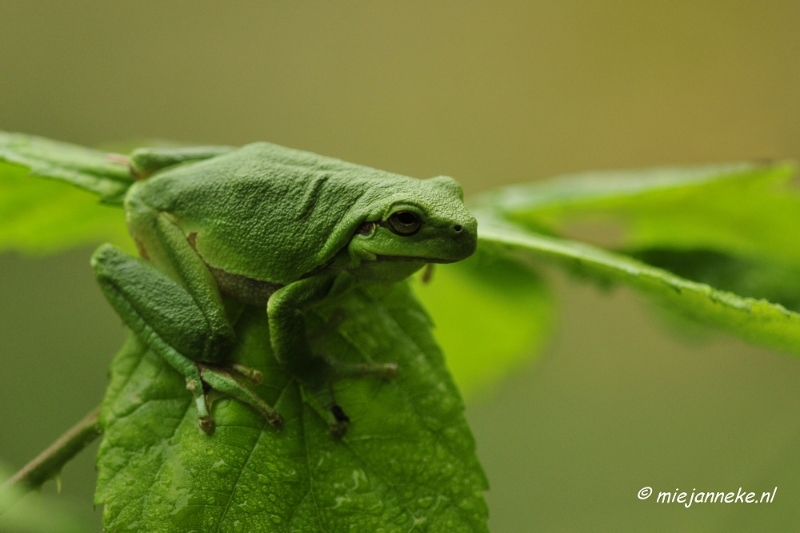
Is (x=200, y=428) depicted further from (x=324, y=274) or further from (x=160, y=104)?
(x=160, y=104)

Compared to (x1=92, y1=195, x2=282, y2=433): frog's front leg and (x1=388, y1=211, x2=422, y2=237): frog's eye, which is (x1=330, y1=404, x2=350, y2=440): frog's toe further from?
(x1=388, y1=211, x2=422, y2=237): frog's eye

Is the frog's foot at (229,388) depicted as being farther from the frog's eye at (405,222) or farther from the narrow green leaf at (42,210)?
the narrow green leaf at (42,210)

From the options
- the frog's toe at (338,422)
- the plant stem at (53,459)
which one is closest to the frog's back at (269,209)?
the frog's toe at (338,422)

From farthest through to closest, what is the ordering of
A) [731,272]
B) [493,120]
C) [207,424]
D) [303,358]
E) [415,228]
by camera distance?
1. [493,120]
2. [731,272]
3. [415,228]
4. [303,358]
5. [207,424]

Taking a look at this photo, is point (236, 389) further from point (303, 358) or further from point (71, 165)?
point (71, 165)

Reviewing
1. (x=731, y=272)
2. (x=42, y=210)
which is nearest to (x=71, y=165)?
(x=42, y=210)

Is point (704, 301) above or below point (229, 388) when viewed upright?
above

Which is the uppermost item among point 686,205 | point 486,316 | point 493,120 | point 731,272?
point 493,120
